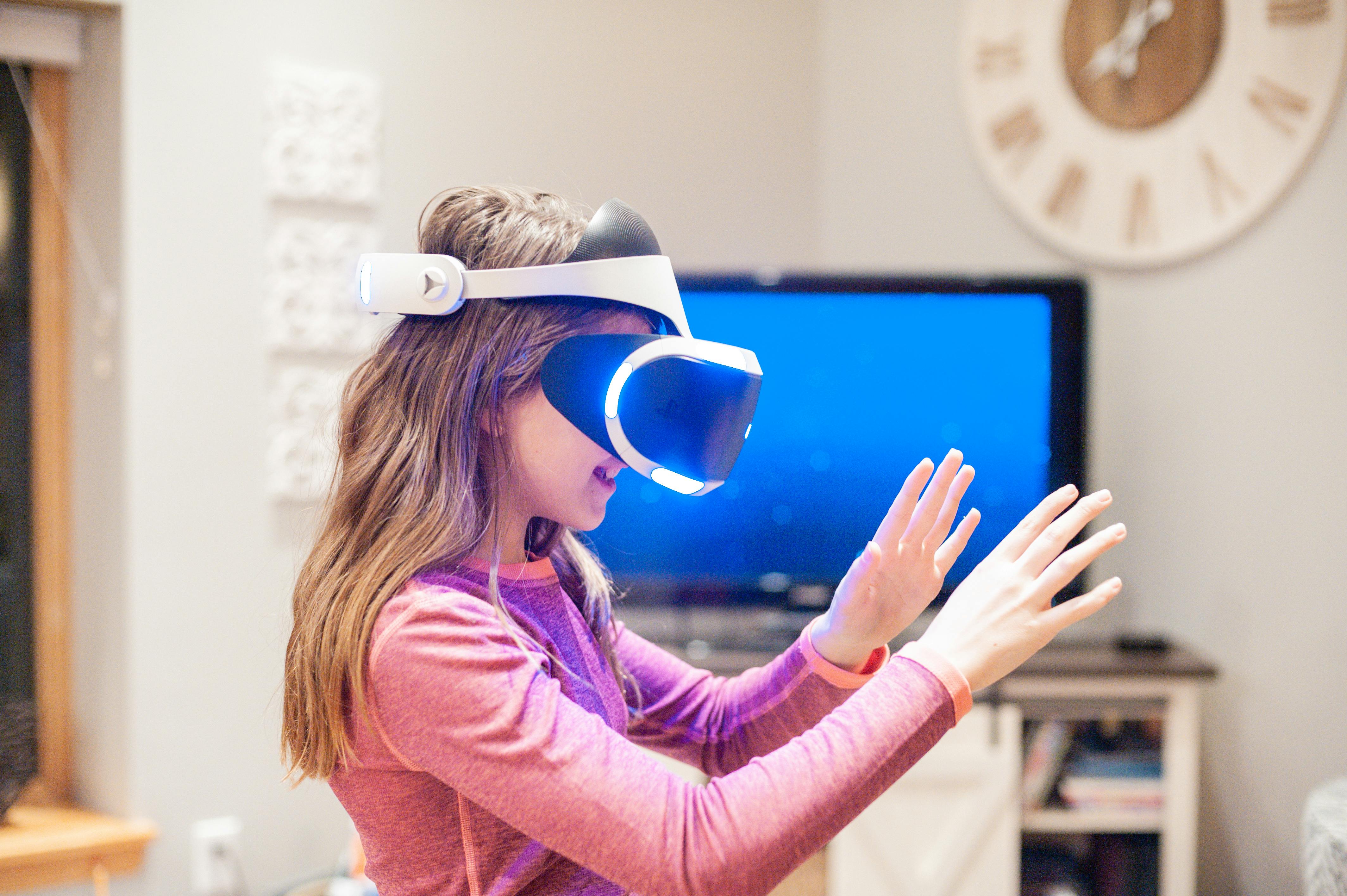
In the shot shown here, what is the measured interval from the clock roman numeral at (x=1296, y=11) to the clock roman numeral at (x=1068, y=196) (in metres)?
0.55

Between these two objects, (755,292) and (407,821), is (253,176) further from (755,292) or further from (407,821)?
(407,821)

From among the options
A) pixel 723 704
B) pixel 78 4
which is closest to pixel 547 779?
pixel 723 704

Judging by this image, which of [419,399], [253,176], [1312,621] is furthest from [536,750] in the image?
[1312,621]

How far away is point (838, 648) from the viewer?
1.08 meters

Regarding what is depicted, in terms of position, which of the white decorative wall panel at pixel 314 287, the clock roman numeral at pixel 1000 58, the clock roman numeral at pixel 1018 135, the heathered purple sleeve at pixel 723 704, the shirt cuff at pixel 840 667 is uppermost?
the clock roman numeral at pixel 1000 58

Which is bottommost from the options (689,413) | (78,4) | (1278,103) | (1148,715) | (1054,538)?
(1148,715)

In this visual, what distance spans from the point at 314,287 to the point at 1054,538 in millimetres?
1957

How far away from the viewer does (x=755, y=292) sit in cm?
243

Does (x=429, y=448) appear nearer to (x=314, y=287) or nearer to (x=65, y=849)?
(x=314, y=287)

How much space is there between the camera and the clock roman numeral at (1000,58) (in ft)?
8.77

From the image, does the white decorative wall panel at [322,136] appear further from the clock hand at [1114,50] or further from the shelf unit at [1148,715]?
the shelf unit at [1148,715]

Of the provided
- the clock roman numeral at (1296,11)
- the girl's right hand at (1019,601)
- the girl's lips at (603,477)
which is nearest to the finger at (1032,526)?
the girl's right hand at (1019,601)

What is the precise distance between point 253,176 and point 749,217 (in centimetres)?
130

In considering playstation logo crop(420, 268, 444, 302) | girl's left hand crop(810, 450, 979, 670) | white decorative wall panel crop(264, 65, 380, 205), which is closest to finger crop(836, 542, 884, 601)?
girl's left hand crop(810, 450, 979, 670)
